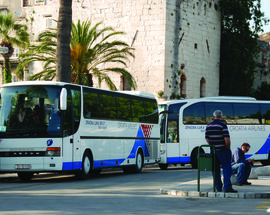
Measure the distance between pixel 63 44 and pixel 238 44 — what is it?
24.9 metres

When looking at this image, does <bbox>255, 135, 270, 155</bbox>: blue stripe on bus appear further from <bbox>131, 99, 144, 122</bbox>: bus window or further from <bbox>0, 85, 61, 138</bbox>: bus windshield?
<bbox>0, 85, 61, 138</bbox>: bus windshield

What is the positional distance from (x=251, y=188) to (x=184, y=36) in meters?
28.0

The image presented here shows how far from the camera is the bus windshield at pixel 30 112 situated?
55.9 feet

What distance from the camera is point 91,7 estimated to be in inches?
1686

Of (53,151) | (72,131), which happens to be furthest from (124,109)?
(53,151)

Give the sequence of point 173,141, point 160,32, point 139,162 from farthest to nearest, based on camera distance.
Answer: point 160,32
point 173,141
point 139,162

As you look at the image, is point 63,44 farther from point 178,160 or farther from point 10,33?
point 10,33

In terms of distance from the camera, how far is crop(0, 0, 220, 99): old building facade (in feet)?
130

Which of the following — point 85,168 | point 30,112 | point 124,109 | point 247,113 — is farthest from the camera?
point 247,113

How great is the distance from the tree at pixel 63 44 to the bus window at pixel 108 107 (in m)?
4.13

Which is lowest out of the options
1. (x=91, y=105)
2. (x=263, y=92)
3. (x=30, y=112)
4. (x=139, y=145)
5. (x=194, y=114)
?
(x=139, y=145)

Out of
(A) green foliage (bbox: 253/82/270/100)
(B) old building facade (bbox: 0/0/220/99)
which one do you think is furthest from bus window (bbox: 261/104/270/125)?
(A) green foliage (bbox: 253/82/270/100)

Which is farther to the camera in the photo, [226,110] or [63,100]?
[226,110]

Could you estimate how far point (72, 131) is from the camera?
17531 mm
